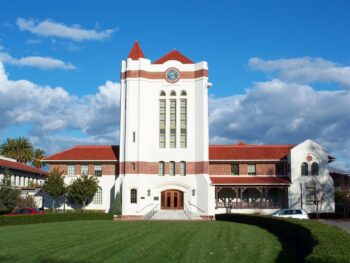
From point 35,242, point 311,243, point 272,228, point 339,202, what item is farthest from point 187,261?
point 339,202

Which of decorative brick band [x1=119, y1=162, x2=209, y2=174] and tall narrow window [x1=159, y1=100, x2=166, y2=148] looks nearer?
decorative brick band [x1=119, y1=162, x2=209, y2=174]

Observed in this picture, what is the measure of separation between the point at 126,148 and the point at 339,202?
82.7ft

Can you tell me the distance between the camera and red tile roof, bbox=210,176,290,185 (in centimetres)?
5419

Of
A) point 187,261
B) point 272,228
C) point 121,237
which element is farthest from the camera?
point 272,228

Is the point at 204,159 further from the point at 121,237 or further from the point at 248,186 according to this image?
the point at 121,237

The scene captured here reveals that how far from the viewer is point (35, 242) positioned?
73.7ft

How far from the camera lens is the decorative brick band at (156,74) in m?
56.5

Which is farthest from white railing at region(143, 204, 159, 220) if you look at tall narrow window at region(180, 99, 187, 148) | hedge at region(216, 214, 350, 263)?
hedge at region(216, 214, 350, 263)

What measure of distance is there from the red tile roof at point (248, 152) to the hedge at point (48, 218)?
669 inches

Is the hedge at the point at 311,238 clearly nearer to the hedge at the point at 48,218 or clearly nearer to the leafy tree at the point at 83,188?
the hedge at the point at 48,218

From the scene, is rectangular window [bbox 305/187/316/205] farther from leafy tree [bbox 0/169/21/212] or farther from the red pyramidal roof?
leafy tree [bbox 0/169/21/212]

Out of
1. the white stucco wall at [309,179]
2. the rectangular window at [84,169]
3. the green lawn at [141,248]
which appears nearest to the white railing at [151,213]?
the rectangular window at [84,169]

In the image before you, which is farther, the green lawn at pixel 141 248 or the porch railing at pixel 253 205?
the porch railing at pixel 253 205

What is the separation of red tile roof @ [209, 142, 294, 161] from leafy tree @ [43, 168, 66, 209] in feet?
57.4
